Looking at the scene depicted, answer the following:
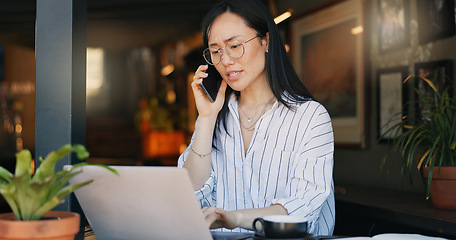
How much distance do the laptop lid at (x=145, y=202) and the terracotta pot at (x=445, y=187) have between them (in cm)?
160

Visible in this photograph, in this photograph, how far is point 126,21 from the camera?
8797mm

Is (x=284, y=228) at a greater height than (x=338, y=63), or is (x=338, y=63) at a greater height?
(x=338, y=63)

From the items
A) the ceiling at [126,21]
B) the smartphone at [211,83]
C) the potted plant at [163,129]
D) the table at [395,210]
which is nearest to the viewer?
the smartphone at [211,83]

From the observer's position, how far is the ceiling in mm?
7160

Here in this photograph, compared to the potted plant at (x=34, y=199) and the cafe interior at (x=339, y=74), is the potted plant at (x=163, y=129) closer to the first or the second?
the cafe interior at (x=339, y=74)

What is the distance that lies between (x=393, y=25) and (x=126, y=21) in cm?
614

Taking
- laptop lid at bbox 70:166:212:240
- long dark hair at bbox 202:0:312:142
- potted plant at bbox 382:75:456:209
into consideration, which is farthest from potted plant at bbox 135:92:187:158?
laptop lid at bbox 70:166:212:240

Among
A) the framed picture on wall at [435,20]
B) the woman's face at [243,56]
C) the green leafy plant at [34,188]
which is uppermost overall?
the framed picture on wall at [435,20]

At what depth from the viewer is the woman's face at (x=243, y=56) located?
6.57ft

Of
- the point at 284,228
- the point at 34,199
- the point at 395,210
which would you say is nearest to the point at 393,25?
the point at 395,210

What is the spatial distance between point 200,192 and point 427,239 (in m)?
0.94

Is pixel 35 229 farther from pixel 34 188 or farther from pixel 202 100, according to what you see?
pixel 202 100

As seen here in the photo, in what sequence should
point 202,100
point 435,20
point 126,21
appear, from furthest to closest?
point 126,21
point 435,20
point 202,100

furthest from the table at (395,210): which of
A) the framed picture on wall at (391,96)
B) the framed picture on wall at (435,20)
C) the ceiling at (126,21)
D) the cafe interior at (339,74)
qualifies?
the ceiling at (126,21)
